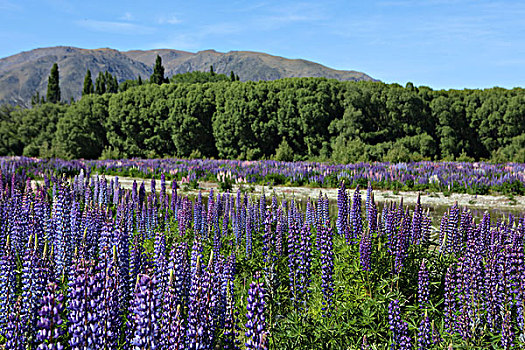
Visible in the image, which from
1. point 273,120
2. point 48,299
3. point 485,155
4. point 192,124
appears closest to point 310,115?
point 273,120

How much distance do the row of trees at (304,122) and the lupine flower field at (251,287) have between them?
2620cm

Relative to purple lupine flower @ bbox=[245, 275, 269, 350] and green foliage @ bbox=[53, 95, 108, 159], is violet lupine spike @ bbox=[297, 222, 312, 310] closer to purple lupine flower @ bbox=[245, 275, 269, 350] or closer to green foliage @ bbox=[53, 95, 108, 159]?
purple lupine flower @ bbox=[245, 275, 269, 350]

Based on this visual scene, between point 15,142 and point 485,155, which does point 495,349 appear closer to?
point 485,155

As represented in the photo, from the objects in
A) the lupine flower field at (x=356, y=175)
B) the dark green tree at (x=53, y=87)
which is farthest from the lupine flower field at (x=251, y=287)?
the dark green tree at (x=53, y=87)

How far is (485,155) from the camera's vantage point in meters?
39.2

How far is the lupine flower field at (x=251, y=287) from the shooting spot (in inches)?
118

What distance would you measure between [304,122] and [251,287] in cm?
3472

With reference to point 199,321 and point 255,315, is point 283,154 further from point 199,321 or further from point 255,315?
point 255,315

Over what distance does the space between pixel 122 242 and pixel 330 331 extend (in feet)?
7.78

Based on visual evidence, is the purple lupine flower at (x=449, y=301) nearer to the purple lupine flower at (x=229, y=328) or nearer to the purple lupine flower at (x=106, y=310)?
the purple lupine flower at (x=229, y=328)

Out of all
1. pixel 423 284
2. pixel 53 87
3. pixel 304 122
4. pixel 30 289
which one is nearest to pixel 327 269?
pixel 423 284

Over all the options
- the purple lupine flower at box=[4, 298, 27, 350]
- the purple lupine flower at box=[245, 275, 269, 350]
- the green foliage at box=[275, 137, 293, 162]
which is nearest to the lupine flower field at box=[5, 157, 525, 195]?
the green foliage at box=[275, 137, 293, 162]

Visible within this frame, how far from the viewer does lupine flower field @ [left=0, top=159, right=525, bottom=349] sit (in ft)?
9.82

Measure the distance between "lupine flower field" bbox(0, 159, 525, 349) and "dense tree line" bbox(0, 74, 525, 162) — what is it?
85.6ft
